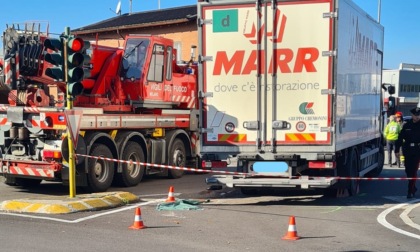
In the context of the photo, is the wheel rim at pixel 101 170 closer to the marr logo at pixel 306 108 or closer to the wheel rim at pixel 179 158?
the wheel rim at pixel 179 158

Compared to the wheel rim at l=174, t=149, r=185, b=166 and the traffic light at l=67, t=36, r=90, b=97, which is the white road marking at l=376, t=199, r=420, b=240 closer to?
the traffic light at l=67, t=36, r=90, b=97

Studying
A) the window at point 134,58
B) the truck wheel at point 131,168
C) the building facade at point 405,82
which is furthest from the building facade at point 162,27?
the building facade at point 405,82

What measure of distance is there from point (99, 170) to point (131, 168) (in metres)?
1.41

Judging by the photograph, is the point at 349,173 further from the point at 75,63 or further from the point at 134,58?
the point at 134,58

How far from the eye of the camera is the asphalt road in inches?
295

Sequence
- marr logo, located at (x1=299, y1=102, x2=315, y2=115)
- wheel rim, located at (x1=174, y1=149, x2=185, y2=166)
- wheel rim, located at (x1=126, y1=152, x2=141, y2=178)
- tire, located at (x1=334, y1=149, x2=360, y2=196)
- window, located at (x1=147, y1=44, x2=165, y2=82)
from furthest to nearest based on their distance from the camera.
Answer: wheel rim, located at (x1=174, y1=149, x2=185, y2=166), window, located at (x1=147, y1=44, x2=165, y2=82), wheel rim, located at (x1=126, y1=152, x2=141, y2=178), tire, located at (x1=334, y1=149, x2=360, y2=196), marr logo, located at (x1=299, y1=102, x2=315, y2=115)

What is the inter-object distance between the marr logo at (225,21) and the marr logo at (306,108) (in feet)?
6.03

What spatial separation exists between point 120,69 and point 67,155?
3534 millimetres

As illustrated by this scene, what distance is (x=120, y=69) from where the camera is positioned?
14531 millimetres

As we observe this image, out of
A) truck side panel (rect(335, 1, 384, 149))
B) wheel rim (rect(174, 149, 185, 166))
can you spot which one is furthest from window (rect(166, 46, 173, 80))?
truck side panel (rect(335, 1, 384, 149))

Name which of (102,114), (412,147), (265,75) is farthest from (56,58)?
(412,147)

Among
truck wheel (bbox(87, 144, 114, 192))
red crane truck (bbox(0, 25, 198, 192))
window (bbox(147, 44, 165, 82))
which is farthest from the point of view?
window (bbox(147, 44, 165, 82))

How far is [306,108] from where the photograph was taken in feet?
33.6

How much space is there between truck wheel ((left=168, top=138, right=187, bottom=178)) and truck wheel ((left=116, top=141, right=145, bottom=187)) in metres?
1.32
